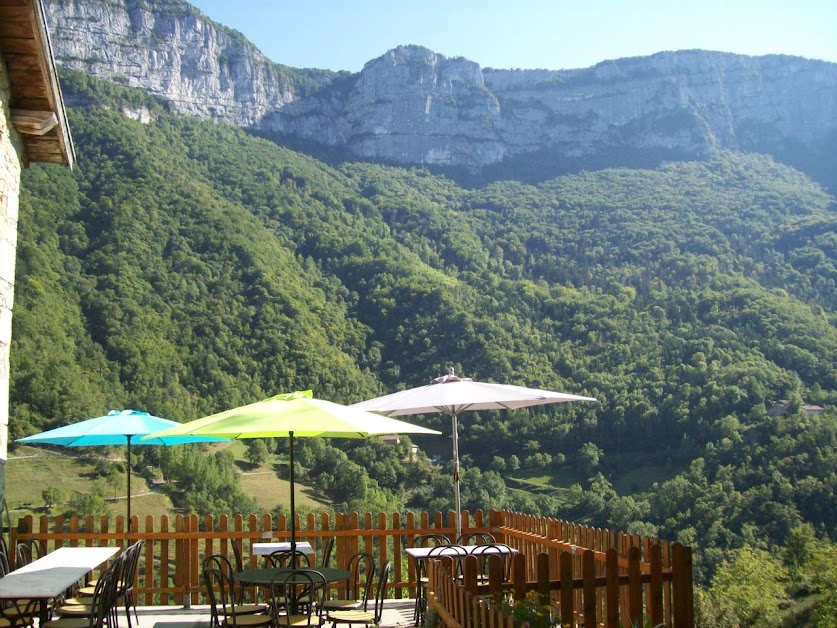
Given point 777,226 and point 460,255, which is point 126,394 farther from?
point 777,226

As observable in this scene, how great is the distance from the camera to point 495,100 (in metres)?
108

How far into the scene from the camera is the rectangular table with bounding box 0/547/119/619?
16.2 feet

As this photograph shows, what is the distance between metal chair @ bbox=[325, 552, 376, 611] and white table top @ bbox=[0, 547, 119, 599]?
1.80 metres

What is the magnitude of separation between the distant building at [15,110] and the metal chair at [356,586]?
3058 millimetres

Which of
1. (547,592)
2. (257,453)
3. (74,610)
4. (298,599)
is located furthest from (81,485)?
(547,592)

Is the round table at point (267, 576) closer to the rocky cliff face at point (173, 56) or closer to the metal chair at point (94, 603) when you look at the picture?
the metal chair at point (94, 603)

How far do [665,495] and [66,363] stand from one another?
34.1 m

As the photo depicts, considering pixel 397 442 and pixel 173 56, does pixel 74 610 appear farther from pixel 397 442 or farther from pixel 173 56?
pixel 173 56

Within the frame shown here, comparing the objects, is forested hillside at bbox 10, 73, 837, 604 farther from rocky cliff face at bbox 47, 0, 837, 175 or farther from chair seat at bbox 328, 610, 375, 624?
chair seat at bbox 328, 610, 375, 624

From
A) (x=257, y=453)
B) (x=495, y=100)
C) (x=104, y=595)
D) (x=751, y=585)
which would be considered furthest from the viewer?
(x=495, y=100)

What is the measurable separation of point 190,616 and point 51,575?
307 cm

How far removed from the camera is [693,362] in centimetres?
5956

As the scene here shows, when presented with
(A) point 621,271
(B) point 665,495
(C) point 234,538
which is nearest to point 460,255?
(A) point 621,271

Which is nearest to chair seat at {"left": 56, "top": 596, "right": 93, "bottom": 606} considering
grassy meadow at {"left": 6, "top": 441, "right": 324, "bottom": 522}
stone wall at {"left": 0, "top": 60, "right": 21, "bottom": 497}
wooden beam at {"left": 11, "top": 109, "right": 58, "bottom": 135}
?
stone wall at {"left": 0, "top": 60, "right": 21, "bottom": 497}
